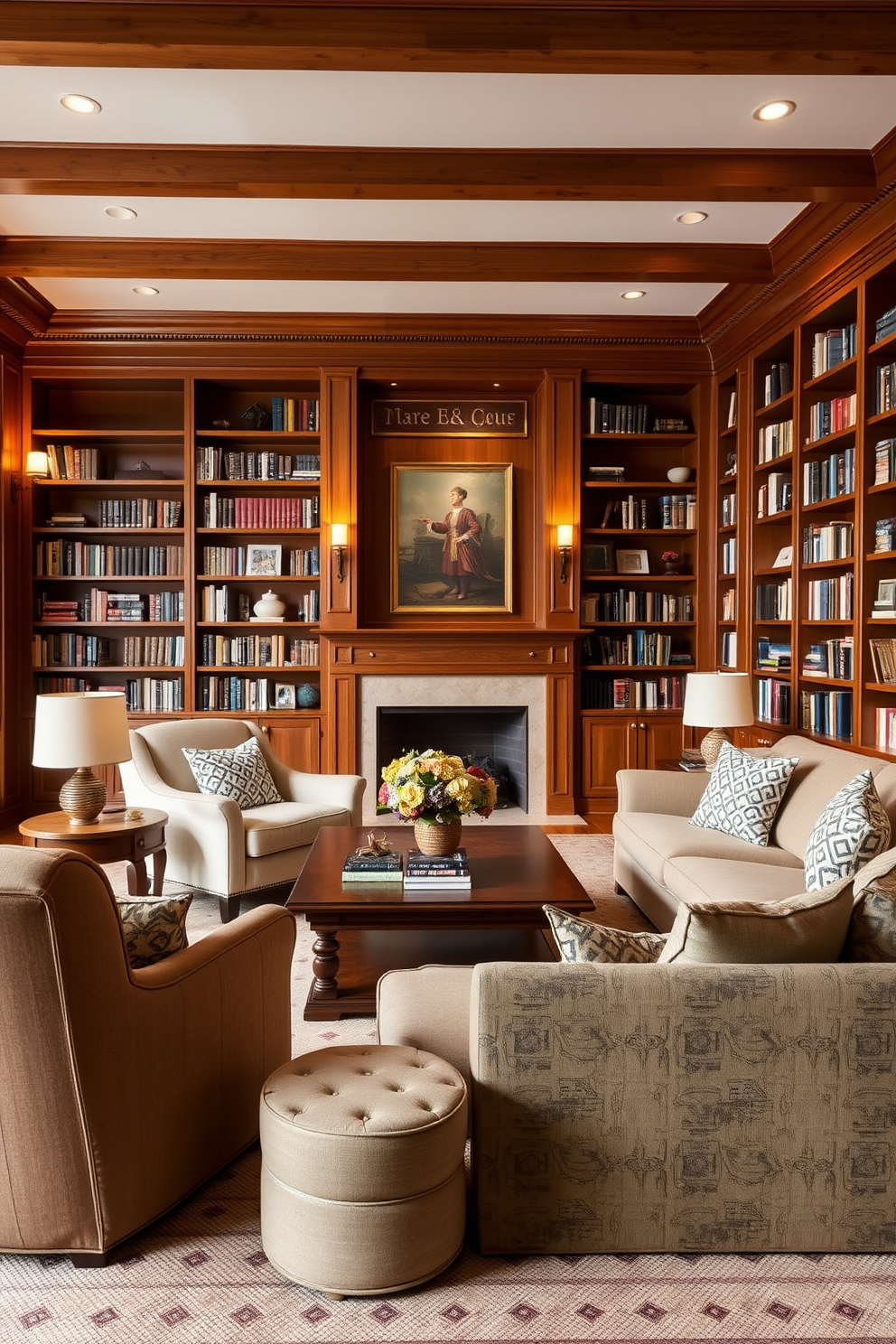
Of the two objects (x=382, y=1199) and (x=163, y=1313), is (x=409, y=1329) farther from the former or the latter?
(x=163, y=1313)

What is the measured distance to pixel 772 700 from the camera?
17.3 ft

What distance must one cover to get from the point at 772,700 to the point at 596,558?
1.75 metres

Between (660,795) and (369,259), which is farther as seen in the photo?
(369,259)

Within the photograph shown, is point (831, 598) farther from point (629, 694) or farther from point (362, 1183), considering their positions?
point (362, 1183)

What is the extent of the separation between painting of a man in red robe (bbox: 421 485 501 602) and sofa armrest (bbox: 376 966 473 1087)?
4.23 metres

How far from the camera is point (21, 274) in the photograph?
4.98 meters

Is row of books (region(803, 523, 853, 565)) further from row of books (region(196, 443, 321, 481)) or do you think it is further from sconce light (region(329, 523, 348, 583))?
row of books (region(196, 443, 321, 481))

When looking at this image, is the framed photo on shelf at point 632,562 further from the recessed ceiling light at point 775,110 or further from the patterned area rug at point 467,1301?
the patterned area rug at point 467,1301

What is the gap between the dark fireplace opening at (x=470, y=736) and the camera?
6.48 m

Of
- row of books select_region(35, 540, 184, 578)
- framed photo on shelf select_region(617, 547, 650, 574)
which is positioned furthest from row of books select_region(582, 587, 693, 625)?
row of books select_region(35, 540, 184, 578)

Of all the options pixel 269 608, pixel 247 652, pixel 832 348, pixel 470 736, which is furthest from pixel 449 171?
pixel 470 736

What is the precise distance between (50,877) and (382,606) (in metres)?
4.96

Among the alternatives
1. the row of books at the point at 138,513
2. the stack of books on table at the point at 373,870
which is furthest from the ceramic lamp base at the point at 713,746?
the row of books at the point at 138,513

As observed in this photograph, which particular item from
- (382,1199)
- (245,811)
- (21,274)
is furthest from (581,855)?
(21,274)
